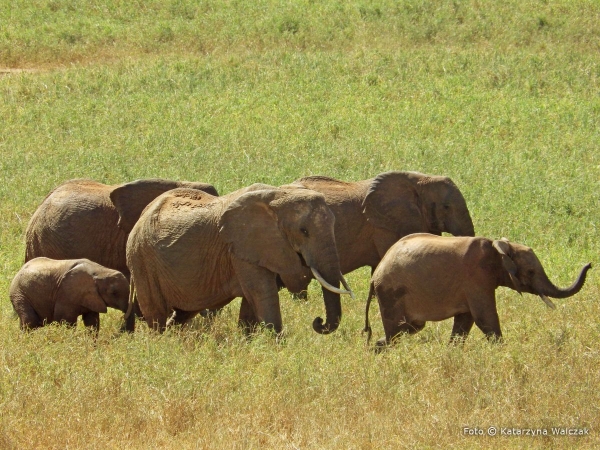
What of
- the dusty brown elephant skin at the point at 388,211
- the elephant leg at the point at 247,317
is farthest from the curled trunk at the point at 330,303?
the dusty brown elephant skin at the point at 388,211

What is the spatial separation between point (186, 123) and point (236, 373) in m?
13.1

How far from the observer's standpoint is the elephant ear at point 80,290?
33.2ft

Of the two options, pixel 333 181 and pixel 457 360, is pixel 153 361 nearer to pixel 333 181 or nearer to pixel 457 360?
pixel 457 360

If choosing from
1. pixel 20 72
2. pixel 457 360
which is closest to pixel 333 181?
pixel 457 360

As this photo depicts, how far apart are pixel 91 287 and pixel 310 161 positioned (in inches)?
340

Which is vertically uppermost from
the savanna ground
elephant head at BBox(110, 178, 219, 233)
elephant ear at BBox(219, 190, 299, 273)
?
elephant ear at BBox(219, 190, 299, 273)

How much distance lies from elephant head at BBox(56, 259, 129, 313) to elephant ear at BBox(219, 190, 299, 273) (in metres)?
1.20

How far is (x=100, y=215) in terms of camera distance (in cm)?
1172

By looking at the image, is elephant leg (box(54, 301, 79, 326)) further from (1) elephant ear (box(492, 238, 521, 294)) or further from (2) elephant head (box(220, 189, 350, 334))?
(1) elephant ear (box(492, 238, 521, 294))

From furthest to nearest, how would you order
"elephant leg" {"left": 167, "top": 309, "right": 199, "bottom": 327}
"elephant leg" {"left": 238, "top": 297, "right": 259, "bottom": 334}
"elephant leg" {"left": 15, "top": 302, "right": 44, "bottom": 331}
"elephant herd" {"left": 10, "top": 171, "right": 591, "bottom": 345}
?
1. "elephant leg" {"left": 167, "top": 309, "right": 199, "bottom": 327}
2. "elephant leg" {"left": 15, "top": 302, "right": 44, "bottom": 331}
3. "elephant leg" {"left": 238, "top": 297, "right": 259, "bottom": 334}
4. "elephant herd" {"left": 10, "top": 171, "right": 591, "bottom": 345}

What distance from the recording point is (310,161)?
18.4m

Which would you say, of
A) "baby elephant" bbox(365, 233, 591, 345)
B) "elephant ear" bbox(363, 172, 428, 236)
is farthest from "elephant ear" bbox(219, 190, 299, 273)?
"elephant ear" bbox(363, 172, 428, 236)

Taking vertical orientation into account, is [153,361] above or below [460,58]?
above

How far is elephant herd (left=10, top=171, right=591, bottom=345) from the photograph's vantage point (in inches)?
361
